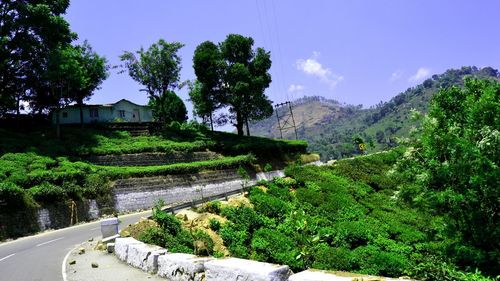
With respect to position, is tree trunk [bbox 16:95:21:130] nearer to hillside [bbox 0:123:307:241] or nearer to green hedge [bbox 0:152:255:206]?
hillside [bbox 0:123:307:241]

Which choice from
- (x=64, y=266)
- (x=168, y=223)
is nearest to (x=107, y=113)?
(x=168, y=223)

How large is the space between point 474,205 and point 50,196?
94.3 ft

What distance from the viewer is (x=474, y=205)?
48.3 ft

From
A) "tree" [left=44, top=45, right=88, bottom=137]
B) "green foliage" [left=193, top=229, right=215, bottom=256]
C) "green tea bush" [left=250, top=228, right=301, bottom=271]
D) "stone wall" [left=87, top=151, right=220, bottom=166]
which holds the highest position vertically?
"tree" [left=44, top=45, right=88, bottom=137]

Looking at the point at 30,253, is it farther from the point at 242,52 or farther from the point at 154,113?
the point at 154,113

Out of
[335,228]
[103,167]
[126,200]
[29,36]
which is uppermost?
[29,36]

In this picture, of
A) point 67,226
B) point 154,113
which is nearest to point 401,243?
point 67,226

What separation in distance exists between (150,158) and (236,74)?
Result: 727 inches

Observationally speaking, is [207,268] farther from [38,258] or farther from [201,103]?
[201,103]

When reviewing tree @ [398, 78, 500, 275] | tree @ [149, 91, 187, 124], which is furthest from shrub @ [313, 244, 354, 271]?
tree @ [149, 91, 187, 124]

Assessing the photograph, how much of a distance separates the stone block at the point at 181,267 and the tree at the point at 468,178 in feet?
29.3

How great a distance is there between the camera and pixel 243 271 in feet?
26.6

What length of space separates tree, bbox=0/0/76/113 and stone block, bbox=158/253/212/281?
40264 millimetres

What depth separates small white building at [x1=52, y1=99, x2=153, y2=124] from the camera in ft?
190
